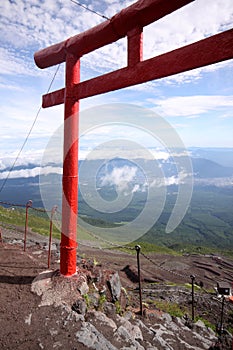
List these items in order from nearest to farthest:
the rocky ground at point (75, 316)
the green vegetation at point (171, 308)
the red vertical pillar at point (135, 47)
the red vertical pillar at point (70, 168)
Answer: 1. the rocky ground at point (75, 316)
2. the red vertical pillar at point (135, 47)
3. the red vertical pillar at point (70, 168)
4. the green vegetation at point (171, 308)

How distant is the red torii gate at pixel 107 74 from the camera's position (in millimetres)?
3991

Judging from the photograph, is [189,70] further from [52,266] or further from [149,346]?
[52,266]

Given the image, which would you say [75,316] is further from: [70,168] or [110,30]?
[110,30]

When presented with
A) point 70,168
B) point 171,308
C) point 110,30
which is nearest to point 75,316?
point 70,168

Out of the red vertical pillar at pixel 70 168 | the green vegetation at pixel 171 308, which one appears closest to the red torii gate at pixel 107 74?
the red vertical pillar at pixel 70 168

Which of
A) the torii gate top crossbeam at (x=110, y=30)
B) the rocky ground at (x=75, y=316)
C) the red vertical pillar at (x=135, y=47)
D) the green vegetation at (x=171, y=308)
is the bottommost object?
the green vegetation at (x=171, y=308)

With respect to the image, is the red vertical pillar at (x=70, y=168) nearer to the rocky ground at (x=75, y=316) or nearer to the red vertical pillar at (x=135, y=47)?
the rocky ground at (x=75, y=316)

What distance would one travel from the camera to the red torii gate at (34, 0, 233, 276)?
3.99 m

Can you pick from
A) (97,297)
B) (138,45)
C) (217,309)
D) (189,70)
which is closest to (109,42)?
(138,45)

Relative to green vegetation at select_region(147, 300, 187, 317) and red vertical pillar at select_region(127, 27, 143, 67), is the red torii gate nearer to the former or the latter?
red vertical pillar at select_region(127, 27, 143, 67)

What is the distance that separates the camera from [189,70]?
13.5 feet

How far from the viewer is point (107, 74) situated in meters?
5.36

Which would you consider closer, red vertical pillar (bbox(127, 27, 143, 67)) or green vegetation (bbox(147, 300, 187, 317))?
red vertical pillar (bbox(127, 27, 143, 67))

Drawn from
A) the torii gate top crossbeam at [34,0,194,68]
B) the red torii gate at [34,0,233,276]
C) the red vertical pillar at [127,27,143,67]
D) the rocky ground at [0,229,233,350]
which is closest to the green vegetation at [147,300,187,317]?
the rocky ground at [0,229,233,350]
